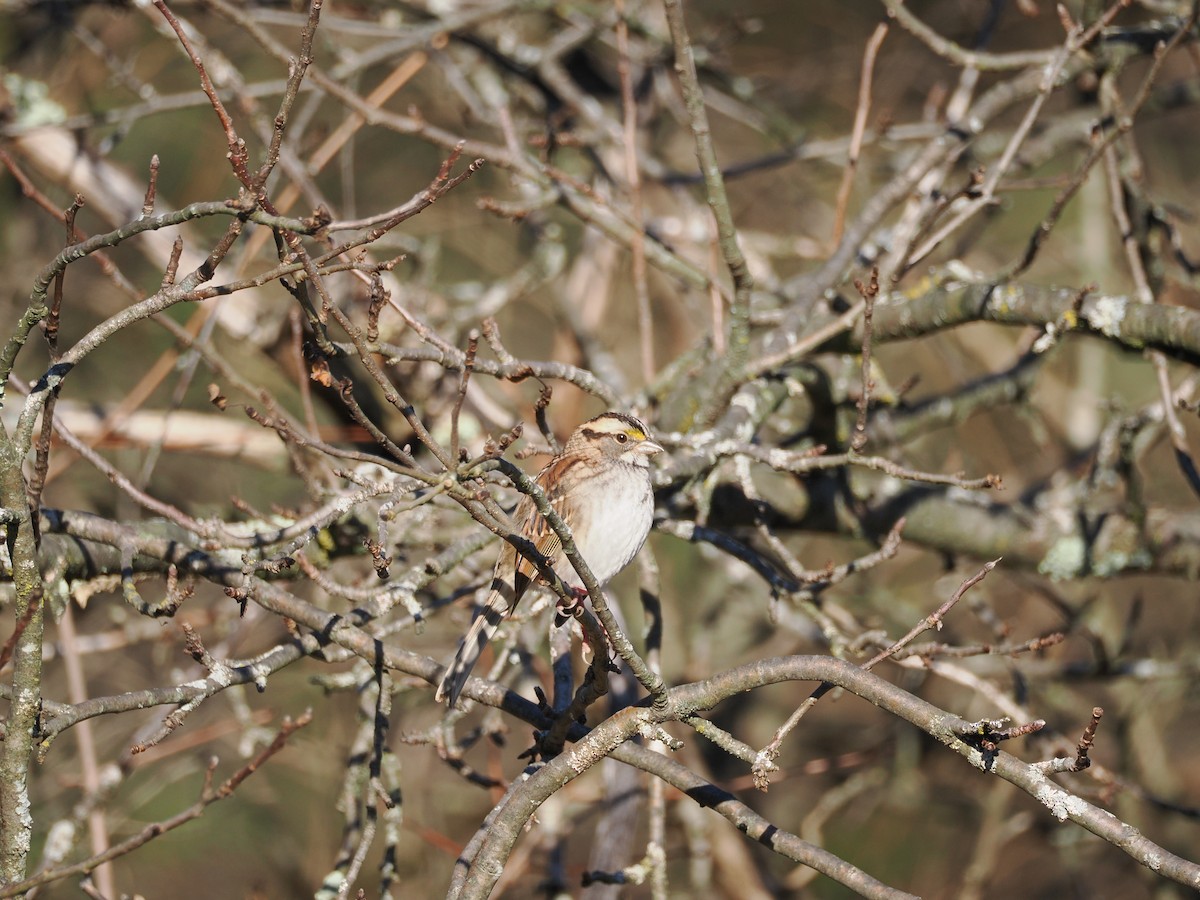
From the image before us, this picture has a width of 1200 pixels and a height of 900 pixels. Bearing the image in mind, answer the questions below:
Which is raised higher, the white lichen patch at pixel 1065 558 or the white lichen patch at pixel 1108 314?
the white lichen patch at pixel 1108 314

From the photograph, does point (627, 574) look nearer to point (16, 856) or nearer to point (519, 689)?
point (519, 689)

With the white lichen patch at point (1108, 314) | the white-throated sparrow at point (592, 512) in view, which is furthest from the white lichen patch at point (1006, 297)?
the white-throated sparrow at point (592, 512)

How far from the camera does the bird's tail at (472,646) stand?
2.96 m

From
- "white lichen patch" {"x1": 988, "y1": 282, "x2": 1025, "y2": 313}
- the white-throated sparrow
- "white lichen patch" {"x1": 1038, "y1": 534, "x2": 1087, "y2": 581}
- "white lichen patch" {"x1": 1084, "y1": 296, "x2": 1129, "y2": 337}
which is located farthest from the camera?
"white lichen patch" {"x1": 1038, "y1": 534, "x2": 1087, "y2": 581}

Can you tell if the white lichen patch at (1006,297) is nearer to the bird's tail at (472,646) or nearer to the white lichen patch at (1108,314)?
the white lichen patch at (1108,314)

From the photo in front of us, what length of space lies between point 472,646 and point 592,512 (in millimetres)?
709

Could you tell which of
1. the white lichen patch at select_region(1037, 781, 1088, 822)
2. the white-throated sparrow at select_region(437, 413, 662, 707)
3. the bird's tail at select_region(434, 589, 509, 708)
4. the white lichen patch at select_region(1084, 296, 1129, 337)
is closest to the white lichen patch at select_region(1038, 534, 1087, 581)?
the white lichen patch at select_region(1084, 296, 1129, 337)

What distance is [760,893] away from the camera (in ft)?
20.4

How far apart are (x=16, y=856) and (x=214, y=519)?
1237 mm

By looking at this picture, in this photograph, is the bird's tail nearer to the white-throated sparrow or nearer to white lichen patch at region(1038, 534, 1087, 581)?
the white-throated sparrow

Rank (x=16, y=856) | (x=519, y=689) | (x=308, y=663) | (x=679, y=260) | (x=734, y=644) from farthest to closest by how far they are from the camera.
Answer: (x=308, y=663) < (x=734, y=644) < (x=679, y=260) < (x=519, y=689) < (x=16, y=856)

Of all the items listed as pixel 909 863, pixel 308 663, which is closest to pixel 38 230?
pixel 308 663

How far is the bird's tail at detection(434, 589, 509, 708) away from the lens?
2.96 meters

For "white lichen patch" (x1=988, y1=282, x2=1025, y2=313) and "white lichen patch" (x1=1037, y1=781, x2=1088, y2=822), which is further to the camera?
"white lichen patch" (x1=988, y1=282, x2=1025, y2=313)
